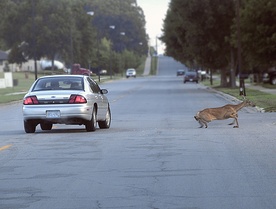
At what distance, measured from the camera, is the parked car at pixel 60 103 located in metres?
21.6

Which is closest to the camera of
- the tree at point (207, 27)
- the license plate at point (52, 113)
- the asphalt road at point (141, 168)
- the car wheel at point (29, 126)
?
the asphalt road at point (141, 168)

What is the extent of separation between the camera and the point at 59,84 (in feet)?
73.8

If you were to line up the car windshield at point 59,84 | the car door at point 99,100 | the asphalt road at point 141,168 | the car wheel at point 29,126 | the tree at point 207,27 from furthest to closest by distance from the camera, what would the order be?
the tree at point 207,27 → the car door at point 99,100 → the car windshield at point 59,84 → the car wheel at point 29,126 → the asphalt road at point 141,168

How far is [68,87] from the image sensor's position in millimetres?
22391

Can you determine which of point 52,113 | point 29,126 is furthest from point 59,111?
point 29,126

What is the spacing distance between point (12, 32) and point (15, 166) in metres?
132

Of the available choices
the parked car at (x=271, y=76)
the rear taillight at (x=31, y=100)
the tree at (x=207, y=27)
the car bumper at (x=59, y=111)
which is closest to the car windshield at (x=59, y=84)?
the rear taillight at (x=31, y=100)

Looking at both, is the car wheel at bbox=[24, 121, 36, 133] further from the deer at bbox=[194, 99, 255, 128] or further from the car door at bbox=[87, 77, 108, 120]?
the deer at bbox=[194, 99, 255, 128]

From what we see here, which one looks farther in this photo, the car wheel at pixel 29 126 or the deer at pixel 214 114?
the deer at pixel 214 114

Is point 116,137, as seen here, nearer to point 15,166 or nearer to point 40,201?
point 15,166

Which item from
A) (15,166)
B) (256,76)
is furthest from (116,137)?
(256,76)

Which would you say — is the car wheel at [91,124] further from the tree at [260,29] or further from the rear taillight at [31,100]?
the tree at [260,29]

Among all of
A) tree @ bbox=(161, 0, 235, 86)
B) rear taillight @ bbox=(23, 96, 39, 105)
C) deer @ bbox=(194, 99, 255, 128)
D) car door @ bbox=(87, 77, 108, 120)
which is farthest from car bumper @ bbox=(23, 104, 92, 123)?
tree @ bbox=(161, 0, 235, 86)

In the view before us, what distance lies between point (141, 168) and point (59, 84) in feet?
30.0
